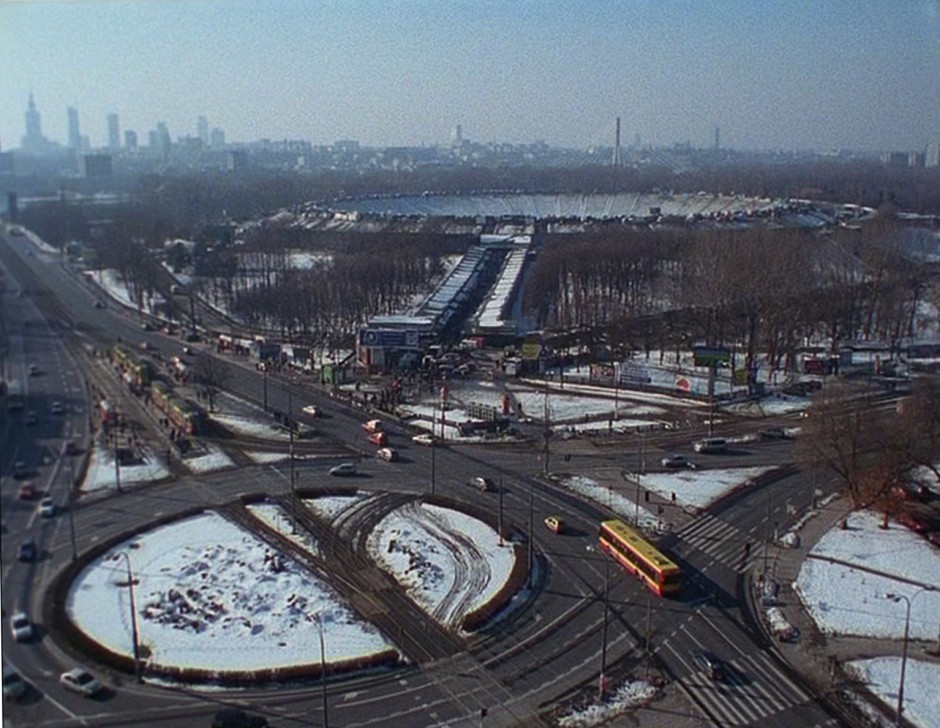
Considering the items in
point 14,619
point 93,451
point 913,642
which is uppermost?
point 93,451

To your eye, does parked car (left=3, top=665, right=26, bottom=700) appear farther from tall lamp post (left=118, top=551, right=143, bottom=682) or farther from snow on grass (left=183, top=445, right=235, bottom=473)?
snow on grass (left=183, top=445, right=235, bottom=473)

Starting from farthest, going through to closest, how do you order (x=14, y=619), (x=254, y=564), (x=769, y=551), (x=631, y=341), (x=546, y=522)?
(x=631, y=341), (x=546, y=522), (x=769, y=551), (x=254, y=564), (x=14, y=619)

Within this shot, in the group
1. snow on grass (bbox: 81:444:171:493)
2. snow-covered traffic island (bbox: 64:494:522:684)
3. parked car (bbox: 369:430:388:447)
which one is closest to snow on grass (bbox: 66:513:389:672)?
snow-covered traffic island (bbox: 64:494:522:684)

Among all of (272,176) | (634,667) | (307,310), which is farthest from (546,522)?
(272,176)

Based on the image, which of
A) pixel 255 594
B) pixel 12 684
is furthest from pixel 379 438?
pixel 12 684

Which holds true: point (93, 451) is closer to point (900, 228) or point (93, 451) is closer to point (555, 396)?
point (555, 396)
